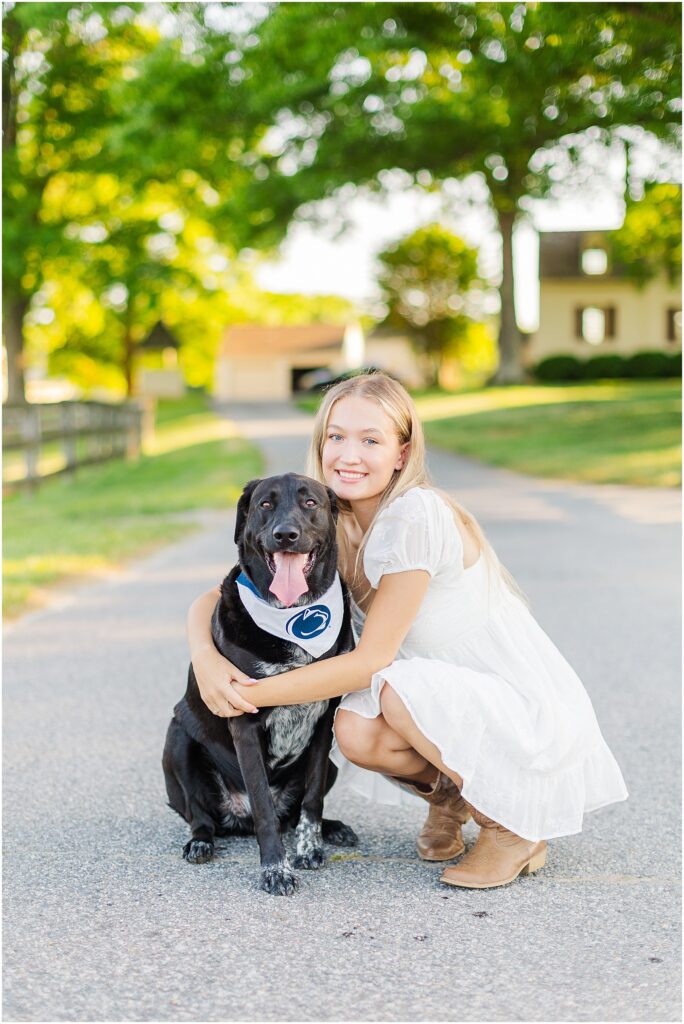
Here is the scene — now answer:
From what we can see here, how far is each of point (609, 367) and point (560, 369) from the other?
213 centimetres

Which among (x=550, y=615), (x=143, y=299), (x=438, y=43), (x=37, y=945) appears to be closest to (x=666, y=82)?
(x=438, y=43)

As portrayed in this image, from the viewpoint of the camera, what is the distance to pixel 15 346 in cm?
3356

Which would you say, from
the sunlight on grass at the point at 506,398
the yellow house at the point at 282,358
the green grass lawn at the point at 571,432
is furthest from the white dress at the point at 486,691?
the yellow house at the point at 282,358

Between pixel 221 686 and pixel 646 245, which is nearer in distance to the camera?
pixel 221 686

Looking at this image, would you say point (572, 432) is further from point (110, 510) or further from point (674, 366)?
point (674, 366)

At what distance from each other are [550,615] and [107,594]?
3.44 metres

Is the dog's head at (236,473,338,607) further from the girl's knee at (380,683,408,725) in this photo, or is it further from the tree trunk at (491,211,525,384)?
the tree trunk at (491,211,525,384)

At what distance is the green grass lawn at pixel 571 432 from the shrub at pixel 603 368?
6.98m

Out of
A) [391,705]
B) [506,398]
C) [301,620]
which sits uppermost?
[506,398]

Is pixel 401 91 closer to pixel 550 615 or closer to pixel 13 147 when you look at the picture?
pixel 13 147

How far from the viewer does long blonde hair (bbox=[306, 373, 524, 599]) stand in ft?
13.0

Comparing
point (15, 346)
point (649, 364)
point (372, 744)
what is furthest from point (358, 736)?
point (649, 364)

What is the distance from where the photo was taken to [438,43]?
67.3ft

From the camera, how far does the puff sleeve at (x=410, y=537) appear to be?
3.70 metres
